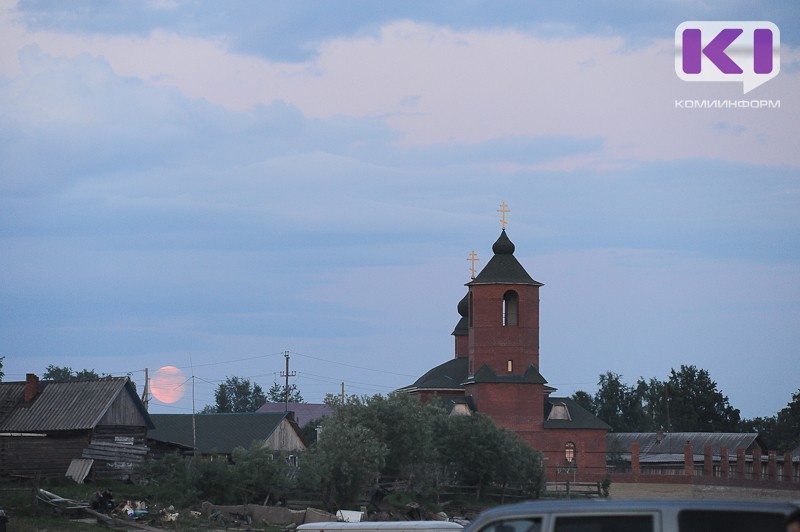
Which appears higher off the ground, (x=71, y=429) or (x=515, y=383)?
(x=515, y=383)

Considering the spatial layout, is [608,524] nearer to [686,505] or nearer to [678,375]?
[686,505]

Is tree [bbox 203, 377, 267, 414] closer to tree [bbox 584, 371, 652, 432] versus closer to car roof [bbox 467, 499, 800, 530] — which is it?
tree [bbox 584, 371, 652, 432]

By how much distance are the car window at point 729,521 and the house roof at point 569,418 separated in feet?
244

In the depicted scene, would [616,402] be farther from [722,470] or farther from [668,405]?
[722,470]

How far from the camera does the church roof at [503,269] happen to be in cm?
8519

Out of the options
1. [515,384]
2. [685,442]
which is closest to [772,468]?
[685,442]

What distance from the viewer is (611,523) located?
409 inches

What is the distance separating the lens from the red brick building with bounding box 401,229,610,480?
273 ft

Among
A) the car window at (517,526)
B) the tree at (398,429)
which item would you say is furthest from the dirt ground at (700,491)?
the car window at (517,526)

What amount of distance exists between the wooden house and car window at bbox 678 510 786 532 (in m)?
42.9

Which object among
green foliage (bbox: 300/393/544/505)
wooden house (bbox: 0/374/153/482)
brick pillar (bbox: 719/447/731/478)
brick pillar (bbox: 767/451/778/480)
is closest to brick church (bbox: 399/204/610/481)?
brick pillar (bbox: 719/447/731/478)

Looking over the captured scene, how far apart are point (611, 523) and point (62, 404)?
4539 cm

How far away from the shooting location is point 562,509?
10617 mm

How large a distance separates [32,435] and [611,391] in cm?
10981
